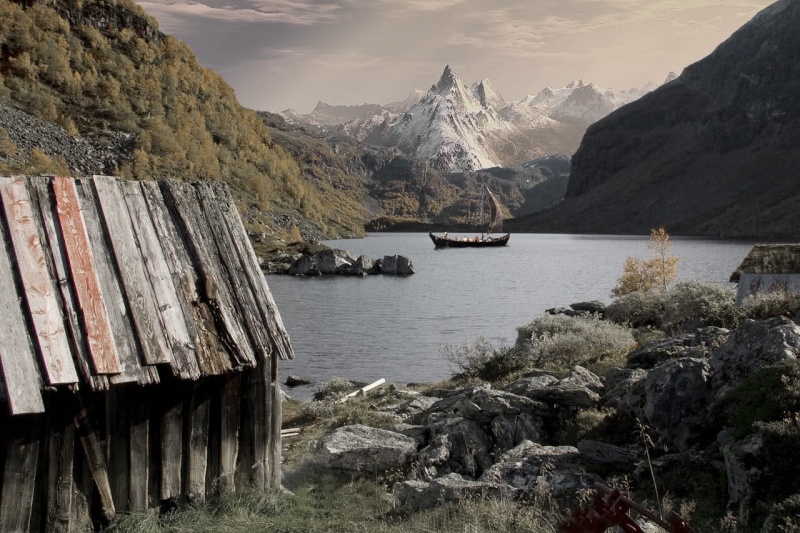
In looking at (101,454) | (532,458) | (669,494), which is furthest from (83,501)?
(669,494)

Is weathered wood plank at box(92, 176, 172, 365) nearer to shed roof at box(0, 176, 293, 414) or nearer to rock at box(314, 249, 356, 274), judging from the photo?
shed roof at box(0, 176, 293, 414)

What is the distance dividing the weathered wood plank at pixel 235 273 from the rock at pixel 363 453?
134 inches

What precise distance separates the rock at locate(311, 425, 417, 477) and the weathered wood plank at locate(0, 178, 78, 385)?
5624 millimetres

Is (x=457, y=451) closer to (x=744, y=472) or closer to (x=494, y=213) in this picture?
(x=744, y=472)

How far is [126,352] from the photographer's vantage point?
8797 mm

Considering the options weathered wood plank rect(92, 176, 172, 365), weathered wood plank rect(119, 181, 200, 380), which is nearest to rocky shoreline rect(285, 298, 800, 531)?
weathered wood plank rect(119, 181, 200, 380)

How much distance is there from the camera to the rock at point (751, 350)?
420 inches

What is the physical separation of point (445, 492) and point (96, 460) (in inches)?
178

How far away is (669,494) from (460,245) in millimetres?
146140

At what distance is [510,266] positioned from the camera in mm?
102125

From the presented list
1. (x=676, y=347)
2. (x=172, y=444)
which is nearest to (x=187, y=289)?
(x=172, y=444)

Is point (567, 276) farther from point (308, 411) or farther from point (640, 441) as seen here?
point (640, 441)

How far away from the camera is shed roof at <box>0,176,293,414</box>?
8266mm

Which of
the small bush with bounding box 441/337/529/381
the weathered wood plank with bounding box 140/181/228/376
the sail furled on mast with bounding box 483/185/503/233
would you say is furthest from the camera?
the sail furled on mast with bounding box 483/185/503/233
